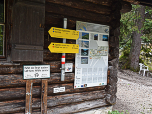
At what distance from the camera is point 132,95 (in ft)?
→ 23.2

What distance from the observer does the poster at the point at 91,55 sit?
3.44 m

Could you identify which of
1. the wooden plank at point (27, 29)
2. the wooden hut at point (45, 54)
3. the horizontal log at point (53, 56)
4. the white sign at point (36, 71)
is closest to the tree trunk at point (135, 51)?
the wooden hut at point (45, 54)

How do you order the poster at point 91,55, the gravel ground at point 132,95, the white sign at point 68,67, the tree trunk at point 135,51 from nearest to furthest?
the white sign at point 68,67 → the poster at point 91,55 → the gravel ground at point 132,95 → the tree trunk at point 135,51

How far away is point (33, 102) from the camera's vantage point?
2957 mm

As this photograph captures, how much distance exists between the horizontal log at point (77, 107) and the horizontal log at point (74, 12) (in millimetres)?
2337

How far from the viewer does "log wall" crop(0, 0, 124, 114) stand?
2736 mm

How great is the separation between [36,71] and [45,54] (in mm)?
437


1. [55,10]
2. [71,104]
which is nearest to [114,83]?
[71,104]

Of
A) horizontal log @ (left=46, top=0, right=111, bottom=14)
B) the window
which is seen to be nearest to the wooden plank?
the window

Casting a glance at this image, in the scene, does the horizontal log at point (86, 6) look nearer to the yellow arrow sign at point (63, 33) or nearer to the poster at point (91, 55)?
the poster at point (91, 55)

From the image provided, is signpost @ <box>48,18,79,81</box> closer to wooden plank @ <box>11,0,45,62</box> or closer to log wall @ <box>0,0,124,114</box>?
log wall @ <box>0,0,124,114</box>

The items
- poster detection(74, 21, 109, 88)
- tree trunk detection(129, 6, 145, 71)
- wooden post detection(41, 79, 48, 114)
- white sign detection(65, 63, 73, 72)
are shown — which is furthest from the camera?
tree trunk detection(129, 6, 145, 71)

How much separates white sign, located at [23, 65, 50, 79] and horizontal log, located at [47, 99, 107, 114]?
0.89m

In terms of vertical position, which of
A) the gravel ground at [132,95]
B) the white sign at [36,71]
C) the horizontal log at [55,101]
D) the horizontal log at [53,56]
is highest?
the horizontal log at [53,56]
